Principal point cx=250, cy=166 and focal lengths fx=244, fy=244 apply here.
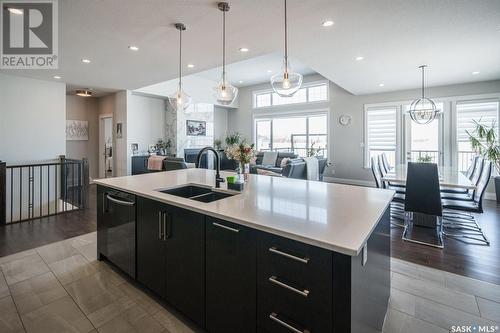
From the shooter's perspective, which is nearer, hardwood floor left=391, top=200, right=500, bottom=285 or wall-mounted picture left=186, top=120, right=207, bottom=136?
→ hardwood floor left=391, top=200, right=500, bottom=285

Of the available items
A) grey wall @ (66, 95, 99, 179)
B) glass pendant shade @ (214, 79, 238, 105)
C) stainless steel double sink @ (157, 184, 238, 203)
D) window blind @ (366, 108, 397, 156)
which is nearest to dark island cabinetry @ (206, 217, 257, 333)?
stainless steel double sink @ (157, 184, 238, 203)

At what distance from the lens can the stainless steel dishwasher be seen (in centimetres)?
213

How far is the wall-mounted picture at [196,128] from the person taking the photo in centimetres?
813

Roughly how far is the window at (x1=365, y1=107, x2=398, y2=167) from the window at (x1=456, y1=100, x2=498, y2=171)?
1438 millimetres

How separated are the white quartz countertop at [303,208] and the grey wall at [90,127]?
258 inches

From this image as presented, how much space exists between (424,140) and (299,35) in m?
5.42

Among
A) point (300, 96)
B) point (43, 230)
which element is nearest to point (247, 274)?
point (43, 230)

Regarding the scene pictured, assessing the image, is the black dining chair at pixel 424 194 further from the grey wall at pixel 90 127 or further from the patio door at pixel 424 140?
the grey wall at pixel 90 127

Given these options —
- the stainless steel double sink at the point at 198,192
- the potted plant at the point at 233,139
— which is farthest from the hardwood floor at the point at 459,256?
the potted plant at the point at 233,139

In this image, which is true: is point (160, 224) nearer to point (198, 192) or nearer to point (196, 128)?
point (198, 192)

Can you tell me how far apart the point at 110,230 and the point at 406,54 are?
496cm

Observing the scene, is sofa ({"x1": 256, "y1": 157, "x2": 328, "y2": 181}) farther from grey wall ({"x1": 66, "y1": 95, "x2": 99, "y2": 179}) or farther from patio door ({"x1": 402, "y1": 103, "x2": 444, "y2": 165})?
grey wall ({"x1": 66, "y1": 95, "x2": 99, "y2": 179})

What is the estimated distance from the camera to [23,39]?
350 centimetres

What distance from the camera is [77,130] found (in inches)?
299
